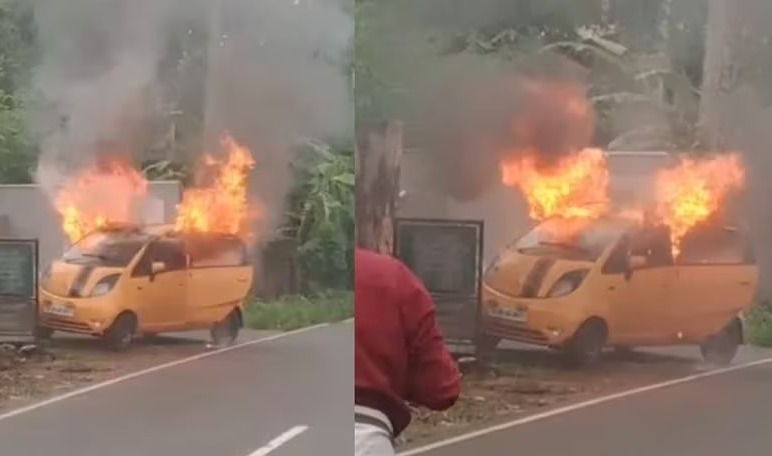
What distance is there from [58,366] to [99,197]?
390 millimetres

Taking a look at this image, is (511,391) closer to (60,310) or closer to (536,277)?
(536,277)

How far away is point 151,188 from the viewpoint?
2314 mm

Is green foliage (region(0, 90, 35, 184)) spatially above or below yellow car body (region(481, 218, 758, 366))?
above

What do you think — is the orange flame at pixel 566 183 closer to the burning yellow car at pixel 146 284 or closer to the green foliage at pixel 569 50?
the green foliage at pixel 569 50

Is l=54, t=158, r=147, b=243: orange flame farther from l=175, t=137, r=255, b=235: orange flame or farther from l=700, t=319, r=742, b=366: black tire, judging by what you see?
l=700, t=319, r=742, b=366: black tire

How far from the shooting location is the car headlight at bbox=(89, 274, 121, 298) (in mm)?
2348

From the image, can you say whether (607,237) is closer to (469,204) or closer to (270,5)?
(469,204)

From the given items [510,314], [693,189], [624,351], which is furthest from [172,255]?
[693,189]

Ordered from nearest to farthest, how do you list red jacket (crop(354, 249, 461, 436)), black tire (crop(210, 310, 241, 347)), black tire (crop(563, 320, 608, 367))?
red jacket (crop(354, 249, 461, 436)) → black tire (crop(563, 320, 608, 367)) → black tire (crop(210, 310, 241, 347))

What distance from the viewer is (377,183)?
7.13 ft

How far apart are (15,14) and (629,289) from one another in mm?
1399

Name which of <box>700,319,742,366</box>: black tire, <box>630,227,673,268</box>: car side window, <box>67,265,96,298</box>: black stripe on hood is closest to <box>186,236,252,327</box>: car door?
<box>67,265,96,298</box>: black stripe on hood

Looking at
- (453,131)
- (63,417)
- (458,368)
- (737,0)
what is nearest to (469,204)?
(453,131)

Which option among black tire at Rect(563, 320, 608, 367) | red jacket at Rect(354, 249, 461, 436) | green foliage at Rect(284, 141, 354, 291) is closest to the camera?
red jacket at Rect(354, 249, 461, 436)
